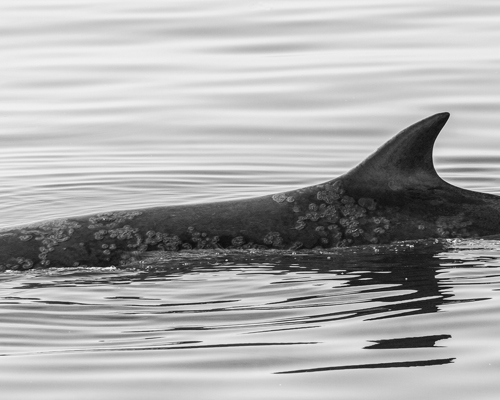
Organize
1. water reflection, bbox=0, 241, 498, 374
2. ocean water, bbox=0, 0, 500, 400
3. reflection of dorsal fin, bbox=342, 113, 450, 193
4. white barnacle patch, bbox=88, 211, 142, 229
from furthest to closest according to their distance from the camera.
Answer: white barnacle patch, bbox=88, 211, 142, 229 → reflection of dorsal fin, bbox=342, 113, 450, 193 → water reflection, bbox=0, 241, 498, 374 → ocean water, bbox=0, 0, 500, 400

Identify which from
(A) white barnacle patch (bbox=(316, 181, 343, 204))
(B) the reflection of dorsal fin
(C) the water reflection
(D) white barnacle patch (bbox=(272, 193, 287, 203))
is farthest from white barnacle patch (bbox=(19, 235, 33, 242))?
(B) the reflection of dorsal fin

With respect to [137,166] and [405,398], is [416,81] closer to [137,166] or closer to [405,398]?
[137,166]

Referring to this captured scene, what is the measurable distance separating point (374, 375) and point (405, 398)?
1.49 feet

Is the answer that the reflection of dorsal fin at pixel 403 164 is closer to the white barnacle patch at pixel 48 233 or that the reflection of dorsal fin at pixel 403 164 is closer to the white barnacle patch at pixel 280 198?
the white barnacle patch at pixel 280 198

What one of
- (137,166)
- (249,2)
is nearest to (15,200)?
(137,166)

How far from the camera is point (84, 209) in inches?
560

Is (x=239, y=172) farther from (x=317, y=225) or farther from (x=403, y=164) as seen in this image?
(x=403, y=164)

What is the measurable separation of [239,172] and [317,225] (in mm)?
5261

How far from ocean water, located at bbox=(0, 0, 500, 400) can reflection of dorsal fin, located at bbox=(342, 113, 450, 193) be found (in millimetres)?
599

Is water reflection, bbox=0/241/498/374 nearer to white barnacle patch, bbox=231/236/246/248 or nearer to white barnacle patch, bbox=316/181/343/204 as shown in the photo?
white barnacle patch, bbox=231/236/246/248

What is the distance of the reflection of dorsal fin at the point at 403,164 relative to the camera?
10.6m

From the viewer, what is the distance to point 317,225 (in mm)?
11031

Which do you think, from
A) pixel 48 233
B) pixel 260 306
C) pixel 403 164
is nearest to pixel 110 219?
pixel 48 233

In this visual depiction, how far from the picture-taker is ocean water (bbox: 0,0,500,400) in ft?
25.7
